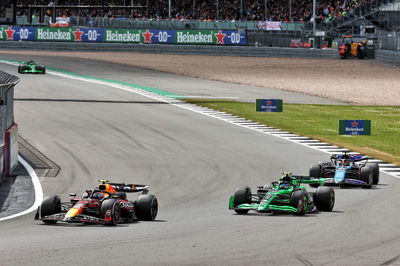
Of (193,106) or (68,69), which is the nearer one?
(193,106)

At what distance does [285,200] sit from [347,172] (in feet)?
15.7

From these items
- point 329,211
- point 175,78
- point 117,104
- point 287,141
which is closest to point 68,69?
point 175,78

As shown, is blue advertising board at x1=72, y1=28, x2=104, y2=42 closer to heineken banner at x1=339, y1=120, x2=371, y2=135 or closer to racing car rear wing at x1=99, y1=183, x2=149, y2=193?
heineken banner at x1=339, y1=120, x2=371, y2=135

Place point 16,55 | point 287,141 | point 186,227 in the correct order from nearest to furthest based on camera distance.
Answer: point 186,227 < point 287,141 < point 16,55

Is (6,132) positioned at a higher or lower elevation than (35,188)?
higher

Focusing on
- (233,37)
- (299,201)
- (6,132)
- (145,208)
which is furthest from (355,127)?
(233,37)

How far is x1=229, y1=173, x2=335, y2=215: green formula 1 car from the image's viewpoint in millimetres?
17297

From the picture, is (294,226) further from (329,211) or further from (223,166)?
(223,166)

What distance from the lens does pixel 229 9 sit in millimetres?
101125

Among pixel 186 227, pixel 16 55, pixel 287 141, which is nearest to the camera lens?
pixel 186 227

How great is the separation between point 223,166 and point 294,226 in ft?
31.0

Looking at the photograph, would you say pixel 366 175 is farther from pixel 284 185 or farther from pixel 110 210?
pixel 110 210

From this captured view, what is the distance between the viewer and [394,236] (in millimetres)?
14805

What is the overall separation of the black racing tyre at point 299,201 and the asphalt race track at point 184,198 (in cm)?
28
